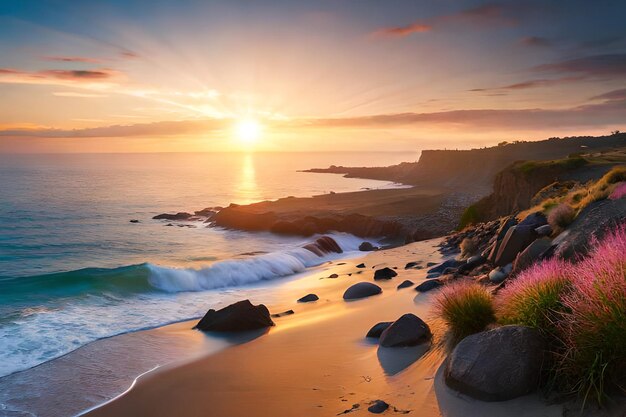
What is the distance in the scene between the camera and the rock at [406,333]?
927 centimetres

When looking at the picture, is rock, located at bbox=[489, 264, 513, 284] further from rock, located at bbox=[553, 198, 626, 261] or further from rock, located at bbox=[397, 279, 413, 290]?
rock, located at bbox=[397, 279, 413, 290]

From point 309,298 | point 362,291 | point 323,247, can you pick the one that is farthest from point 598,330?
point 323,247

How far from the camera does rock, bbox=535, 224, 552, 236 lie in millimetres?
13609

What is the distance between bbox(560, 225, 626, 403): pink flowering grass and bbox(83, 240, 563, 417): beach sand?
0.48m

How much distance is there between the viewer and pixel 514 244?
14.1 metres

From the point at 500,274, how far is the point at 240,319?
7263 millimetres

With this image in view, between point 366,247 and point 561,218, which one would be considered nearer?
point 561,218

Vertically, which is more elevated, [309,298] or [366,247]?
[309,298]

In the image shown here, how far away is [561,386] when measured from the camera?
585cm

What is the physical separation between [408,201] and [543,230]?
57.8 m

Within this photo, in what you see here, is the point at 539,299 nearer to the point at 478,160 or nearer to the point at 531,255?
the point at 531,255

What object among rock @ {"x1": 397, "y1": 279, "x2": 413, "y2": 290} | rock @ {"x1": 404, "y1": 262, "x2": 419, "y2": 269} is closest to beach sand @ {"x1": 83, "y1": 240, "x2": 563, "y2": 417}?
rock @ {"x1": 397, "y1": 279, "x2": 413, "y2": 290}

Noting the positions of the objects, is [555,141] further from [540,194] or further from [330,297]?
[330,297]

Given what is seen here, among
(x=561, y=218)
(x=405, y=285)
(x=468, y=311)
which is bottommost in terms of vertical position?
(x=405, y=285)
